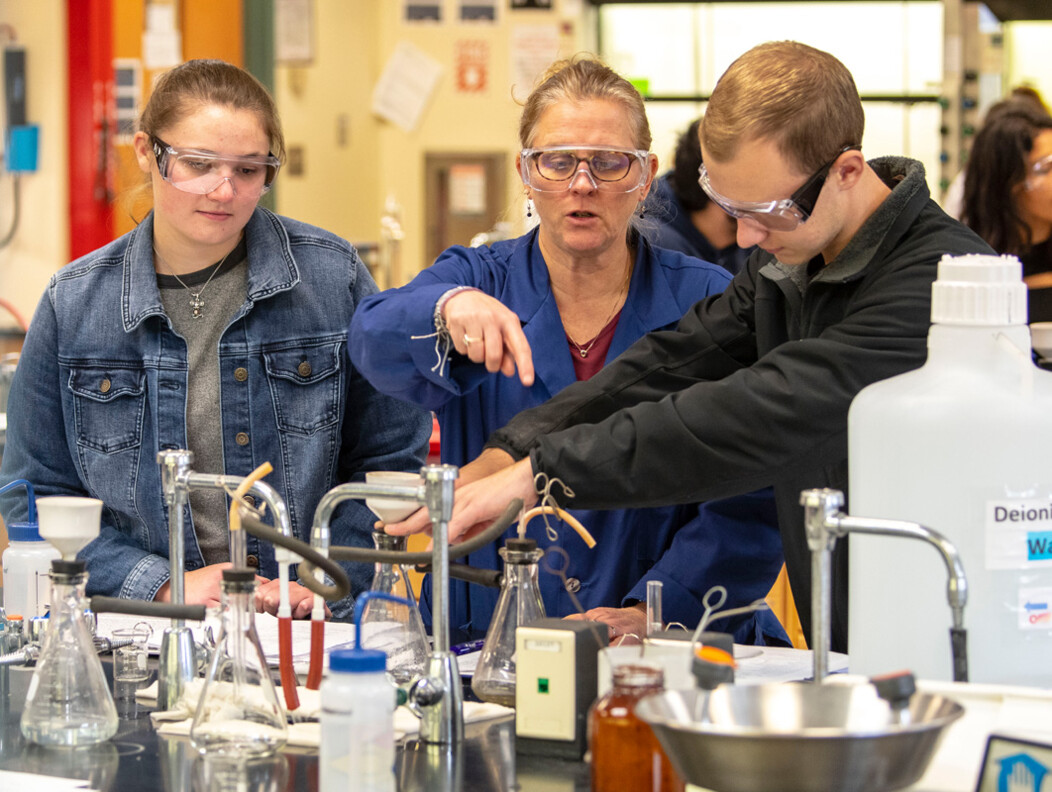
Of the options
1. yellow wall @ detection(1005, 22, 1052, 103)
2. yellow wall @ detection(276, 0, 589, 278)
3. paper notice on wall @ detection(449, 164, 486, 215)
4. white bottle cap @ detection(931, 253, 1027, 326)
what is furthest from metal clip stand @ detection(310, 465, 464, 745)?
paper notice on wall @ detection(449, 164, 486, 215)

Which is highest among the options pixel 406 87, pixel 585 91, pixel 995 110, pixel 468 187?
pixel 406 87

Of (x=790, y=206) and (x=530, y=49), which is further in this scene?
(x=530, y=49)

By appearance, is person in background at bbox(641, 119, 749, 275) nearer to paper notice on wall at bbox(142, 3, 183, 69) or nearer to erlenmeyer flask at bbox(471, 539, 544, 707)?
paper notice on wall at bbox(142, 3, 183, 69)

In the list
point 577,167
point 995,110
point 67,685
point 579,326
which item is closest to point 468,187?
point 995,110

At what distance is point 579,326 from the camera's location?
230 cm

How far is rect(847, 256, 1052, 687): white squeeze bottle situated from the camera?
1.39m

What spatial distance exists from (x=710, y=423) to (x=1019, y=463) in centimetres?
40

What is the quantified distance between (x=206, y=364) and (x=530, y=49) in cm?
478

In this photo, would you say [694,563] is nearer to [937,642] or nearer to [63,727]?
[937,642]

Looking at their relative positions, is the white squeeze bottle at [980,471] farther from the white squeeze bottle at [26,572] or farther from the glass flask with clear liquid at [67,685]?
the white squeeze bottle at [26,572]

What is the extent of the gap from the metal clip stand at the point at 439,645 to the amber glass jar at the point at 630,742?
10.1 inches

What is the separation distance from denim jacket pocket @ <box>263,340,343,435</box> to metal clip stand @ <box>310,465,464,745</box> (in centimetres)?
90

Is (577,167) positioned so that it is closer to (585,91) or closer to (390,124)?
(585,91)

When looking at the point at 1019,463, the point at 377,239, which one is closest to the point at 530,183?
the point at 1019,463
